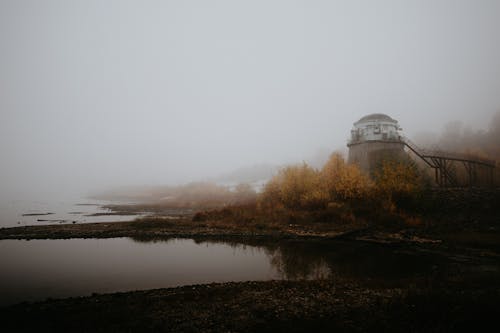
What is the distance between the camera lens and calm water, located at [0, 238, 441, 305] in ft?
59.4

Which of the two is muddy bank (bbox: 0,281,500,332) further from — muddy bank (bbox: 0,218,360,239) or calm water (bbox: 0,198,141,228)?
calm water (bbox: 0,198,141,228)

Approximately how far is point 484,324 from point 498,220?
2991 cm

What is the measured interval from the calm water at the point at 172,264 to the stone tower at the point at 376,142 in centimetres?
2884

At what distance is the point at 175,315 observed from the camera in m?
11.9

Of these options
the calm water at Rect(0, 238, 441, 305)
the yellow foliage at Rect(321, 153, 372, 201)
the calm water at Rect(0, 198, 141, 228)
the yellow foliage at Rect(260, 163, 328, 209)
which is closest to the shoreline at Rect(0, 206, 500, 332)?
the calm water at Rect(0, 238, 441, 305)

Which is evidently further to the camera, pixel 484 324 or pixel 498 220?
pixel 498 220

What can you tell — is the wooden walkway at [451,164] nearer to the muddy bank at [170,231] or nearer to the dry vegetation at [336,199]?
the dry vegetation at [336,199]

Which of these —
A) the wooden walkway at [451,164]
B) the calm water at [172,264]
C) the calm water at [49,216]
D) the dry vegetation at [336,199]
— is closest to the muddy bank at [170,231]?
the calm water at [172,264]

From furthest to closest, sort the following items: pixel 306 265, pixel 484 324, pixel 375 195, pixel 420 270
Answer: pixel 375 195 → pixel 306 265 → pixel 420 270 → pixel 484 324

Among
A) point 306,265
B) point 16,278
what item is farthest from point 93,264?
point 306,265

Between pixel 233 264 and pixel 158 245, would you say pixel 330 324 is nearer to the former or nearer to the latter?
pixel 233 264

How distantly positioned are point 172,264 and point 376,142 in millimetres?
44525

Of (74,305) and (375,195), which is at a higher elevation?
(375,195)

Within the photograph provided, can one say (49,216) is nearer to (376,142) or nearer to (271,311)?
(271,311)
